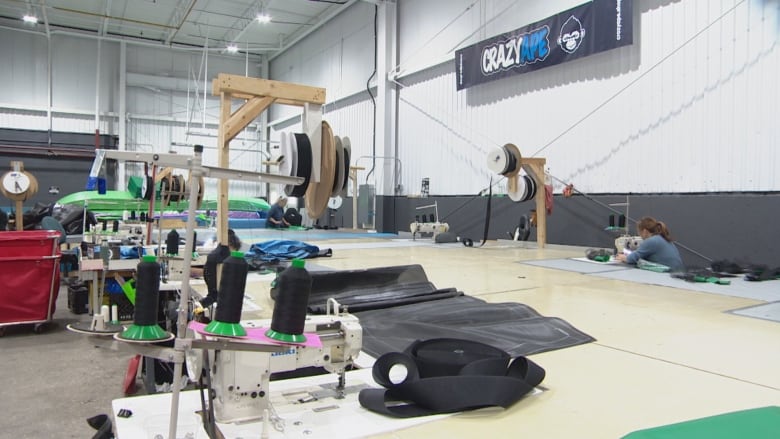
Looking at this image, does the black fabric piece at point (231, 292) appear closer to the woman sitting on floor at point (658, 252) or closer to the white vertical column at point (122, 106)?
the woman sitting on floor at point (658, 252)

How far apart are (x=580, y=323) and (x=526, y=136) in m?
6.09

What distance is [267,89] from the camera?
390 cm

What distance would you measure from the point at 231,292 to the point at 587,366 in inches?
55.0

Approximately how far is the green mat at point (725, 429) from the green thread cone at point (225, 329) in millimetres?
852

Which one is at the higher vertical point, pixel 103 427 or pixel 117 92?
pixel 117 92

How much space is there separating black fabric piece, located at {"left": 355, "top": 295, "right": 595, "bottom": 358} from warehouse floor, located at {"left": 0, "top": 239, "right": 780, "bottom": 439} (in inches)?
4.8

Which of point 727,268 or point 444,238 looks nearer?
point 727,268

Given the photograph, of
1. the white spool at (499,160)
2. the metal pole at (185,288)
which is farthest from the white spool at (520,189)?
Result: the metal pole at (185,288)

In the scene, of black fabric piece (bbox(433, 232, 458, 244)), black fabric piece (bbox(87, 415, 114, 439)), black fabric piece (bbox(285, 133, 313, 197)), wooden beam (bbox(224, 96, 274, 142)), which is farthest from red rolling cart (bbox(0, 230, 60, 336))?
black fabric piece (bbox(433, 232, 458, 244))

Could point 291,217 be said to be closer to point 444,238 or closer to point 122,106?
point 444,238

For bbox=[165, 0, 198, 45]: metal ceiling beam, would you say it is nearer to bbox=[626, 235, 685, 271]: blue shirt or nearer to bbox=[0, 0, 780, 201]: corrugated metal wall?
bbox=[0, 0, 780, 201]: corrugated metal wall

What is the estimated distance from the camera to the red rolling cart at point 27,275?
3648mm

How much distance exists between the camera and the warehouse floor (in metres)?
1.36

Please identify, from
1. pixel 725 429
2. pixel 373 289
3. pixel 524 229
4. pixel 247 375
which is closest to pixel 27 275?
pixel 373 289
